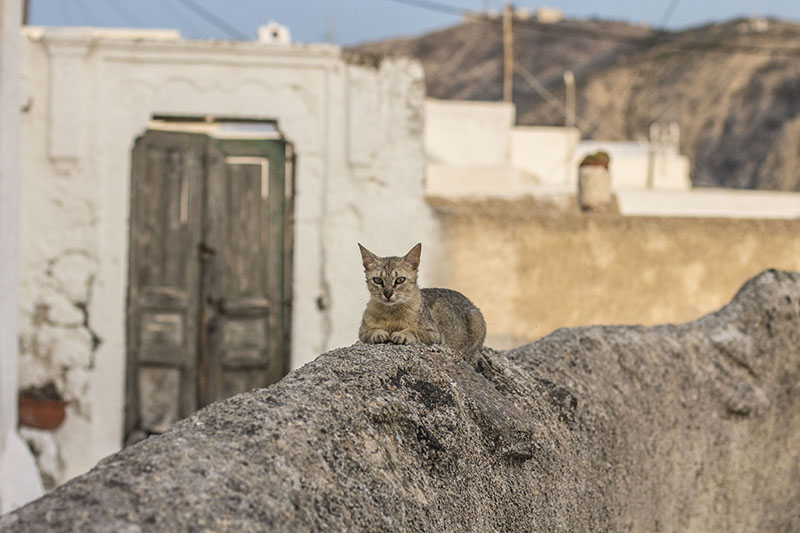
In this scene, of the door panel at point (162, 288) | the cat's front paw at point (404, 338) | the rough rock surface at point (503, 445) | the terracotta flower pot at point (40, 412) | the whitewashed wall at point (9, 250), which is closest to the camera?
the rough rock surface at point (503, 445)

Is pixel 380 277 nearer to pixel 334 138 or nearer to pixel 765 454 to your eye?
pixel 765 454

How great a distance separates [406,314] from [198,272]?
4.63 meters

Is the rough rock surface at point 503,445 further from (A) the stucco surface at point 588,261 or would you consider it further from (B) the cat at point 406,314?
(A) the stucco surface at point 588,261

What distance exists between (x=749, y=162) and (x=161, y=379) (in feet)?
117

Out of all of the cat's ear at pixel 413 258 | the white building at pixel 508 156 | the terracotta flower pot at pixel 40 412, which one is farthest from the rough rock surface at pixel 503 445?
the white building at pixel 508 156

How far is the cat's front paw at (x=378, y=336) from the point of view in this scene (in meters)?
2.72

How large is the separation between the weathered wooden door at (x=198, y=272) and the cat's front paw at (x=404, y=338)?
457 centimetres

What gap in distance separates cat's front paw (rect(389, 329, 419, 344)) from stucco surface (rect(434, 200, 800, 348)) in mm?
4322

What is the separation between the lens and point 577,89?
48.5 meters

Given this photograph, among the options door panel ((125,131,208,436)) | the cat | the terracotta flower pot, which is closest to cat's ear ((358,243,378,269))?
the cat

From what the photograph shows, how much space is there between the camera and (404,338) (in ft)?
8.72

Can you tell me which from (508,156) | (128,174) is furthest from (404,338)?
(508,156)

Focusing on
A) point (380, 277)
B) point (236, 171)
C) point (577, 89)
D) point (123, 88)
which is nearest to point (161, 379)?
point (236, 171)

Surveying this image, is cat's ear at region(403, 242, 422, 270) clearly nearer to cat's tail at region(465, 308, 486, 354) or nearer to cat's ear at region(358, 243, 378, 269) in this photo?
cat's ear at region(358, 243, 378, 269)
